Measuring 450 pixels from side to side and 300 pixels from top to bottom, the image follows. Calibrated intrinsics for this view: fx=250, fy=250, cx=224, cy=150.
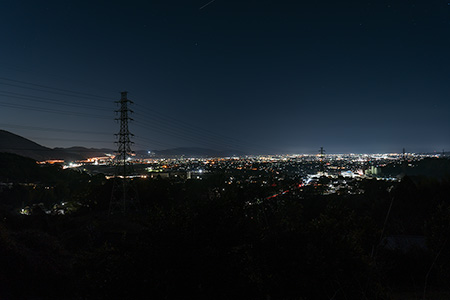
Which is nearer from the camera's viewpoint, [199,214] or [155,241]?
[155,241]

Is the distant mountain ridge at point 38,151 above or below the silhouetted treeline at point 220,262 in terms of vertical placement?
above

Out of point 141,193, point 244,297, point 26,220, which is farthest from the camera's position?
point 141,193

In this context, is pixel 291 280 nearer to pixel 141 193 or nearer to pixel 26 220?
pixel 26 220

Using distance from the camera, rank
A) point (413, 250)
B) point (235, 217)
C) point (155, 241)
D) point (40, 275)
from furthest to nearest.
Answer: point (413, 250), point (40, 275), point (235, 217), point (155, 241)

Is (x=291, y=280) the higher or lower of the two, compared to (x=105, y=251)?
lower

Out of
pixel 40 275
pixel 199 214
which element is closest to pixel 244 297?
pixel 199 214

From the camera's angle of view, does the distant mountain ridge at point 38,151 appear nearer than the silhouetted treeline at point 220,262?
No

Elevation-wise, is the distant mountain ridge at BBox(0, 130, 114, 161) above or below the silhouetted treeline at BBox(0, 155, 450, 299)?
above

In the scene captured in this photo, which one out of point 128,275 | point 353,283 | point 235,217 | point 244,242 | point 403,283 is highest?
point 235,217

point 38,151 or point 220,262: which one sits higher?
point 38,151

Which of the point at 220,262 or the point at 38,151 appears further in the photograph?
the point at 38,151

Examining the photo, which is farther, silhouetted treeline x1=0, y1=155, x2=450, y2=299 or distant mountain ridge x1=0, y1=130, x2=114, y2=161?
distant mountain ridge x1=0, y1=130, x2=114, y2=161
